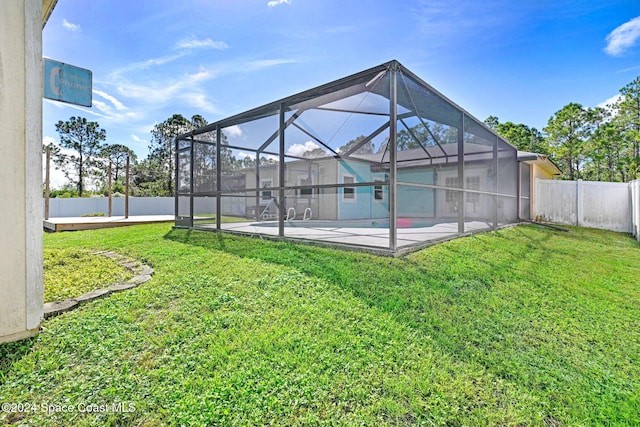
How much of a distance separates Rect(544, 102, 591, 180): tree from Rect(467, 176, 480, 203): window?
65.4 ft

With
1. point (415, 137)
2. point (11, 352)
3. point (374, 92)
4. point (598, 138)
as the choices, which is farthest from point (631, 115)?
point (11, 352)

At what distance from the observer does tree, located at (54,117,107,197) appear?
26266 mm

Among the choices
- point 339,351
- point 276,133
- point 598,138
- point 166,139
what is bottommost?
point 339,351

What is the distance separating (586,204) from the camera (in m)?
10.3

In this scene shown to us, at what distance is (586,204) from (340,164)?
8953mm

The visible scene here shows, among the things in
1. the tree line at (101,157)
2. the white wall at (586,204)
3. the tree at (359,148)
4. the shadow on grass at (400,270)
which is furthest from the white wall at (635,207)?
the tree line at (101,157)

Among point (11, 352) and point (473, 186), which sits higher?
point (473, 186)

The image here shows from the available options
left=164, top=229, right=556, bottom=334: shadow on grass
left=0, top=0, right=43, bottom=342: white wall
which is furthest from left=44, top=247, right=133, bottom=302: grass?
left=164, top=229, right=556, bottom=334: shadow on grass

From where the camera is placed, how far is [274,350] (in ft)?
6.97

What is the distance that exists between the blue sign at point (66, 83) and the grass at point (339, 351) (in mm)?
1993

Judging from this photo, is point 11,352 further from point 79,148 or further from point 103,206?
point 79,148

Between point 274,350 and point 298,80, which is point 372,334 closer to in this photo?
point 274,350

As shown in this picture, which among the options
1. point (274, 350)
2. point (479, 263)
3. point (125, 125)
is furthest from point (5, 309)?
point (125, 125)

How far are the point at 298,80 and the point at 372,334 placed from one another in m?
7.39
